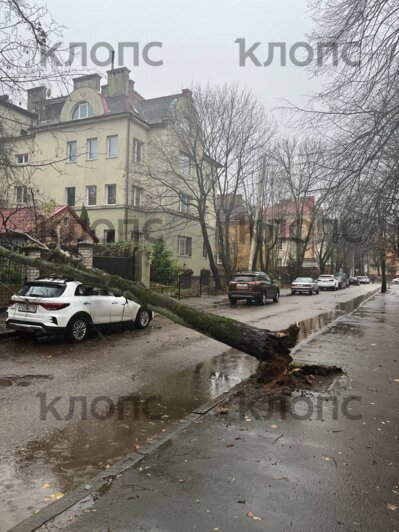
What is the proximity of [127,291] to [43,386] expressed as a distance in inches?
83.5

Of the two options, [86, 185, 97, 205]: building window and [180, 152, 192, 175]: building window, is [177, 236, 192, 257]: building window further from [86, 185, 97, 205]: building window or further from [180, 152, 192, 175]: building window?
[86, 185, 97, 205]: building window

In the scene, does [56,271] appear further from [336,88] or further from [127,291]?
[336,88]

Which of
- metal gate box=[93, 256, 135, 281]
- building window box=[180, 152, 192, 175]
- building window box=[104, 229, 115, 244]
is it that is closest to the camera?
metal gate box=[93, 256, 135, 281]

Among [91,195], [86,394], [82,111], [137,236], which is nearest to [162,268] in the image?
[137,236]

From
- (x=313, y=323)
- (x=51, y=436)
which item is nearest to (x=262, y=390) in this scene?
(x=51, y=436)

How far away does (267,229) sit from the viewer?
38.4 m

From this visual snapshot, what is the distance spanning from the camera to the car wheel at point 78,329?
9.84 metres

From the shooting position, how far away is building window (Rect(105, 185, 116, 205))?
97.8ft

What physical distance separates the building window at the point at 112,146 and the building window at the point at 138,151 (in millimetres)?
1289

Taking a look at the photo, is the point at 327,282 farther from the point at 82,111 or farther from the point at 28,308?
the point at 28,308

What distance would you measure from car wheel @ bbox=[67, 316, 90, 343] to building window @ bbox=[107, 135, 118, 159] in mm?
21522

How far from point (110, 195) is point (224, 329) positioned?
25.0 meters

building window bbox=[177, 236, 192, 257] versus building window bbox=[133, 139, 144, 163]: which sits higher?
building window bbox=[133, 139, 144, 163]

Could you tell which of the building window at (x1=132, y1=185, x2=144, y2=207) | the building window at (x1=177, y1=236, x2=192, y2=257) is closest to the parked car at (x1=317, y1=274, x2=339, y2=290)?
the building window at (x1=177, y1=236, x2=192, y2=257)
